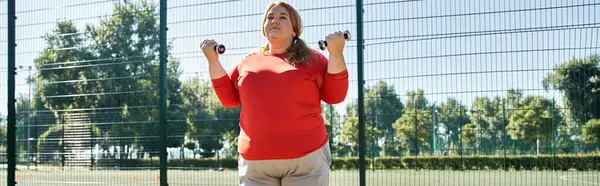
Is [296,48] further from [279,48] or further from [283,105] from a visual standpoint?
[283,105]

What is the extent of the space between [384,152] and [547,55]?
2582 millimetres

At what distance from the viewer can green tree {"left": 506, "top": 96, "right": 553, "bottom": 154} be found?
7.09m

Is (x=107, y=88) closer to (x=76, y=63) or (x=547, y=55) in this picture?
(x=76, y=63)

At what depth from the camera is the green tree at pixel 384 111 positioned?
22.9ft

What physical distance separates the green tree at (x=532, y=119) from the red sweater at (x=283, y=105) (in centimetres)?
433

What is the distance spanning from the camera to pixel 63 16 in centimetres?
725

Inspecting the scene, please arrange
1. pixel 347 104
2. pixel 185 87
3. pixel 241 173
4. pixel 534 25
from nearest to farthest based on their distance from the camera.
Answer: pixel 241 173, pixel 534 25, pixel 347 104, pixel 185 87

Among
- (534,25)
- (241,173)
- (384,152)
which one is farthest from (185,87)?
(241,173)

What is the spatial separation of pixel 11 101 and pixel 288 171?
17.4 ft

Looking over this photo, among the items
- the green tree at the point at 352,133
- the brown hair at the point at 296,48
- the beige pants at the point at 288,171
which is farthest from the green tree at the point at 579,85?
the beige pants at the point at 288,171

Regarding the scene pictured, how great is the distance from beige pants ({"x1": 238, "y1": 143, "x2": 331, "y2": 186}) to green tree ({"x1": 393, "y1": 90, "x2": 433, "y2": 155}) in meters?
4.37

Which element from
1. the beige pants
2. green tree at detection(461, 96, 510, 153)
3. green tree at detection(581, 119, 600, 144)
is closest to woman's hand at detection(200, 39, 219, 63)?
the beige pants

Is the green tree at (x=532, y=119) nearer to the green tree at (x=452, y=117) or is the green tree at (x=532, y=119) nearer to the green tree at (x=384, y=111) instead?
the green tree at (x=452, y=117)

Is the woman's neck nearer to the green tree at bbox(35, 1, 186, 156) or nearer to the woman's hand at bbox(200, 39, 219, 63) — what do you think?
the woman's hand at bbox(200, 39, 219, 63)
